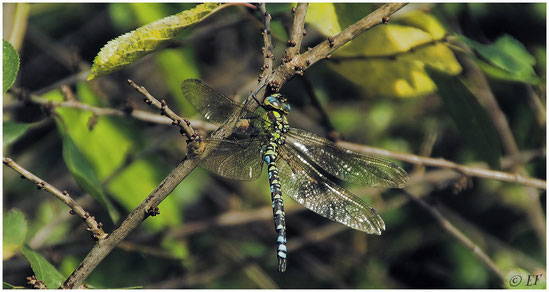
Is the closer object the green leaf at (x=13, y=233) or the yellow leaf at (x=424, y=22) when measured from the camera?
the green leaf at (x=13, y=233)

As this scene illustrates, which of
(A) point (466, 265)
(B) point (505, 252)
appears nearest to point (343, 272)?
(A) point (466, 265)

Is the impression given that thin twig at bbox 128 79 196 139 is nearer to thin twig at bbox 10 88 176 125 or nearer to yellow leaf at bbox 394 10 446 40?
thin twig at bbox 10 88 176 125

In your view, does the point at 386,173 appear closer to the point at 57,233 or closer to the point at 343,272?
the point at 343,272

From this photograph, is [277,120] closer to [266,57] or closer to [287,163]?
[287,163]

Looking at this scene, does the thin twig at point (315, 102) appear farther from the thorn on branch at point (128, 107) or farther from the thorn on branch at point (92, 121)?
the thorn on branch at point (92, 121)

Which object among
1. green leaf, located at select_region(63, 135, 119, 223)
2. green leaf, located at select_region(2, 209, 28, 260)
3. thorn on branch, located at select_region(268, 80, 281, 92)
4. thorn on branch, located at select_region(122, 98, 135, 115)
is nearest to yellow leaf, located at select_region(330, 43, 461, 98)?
thorn on branch, located at select_region(268, 80, 281, 92)

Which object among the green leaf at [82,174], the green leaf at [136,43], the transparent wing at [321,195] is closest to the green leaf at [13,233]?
the green leaf at [82,174]

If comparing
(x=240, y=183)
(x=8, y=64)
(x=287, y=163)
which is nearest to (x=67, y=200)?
(x=8, y=64)
